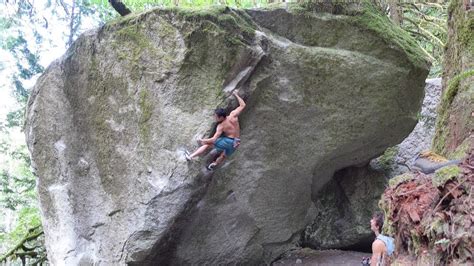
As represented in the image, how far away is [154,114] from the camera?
709cm

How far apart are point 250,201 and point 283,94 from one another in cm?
220

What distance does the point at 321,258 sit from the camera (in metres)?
9.16

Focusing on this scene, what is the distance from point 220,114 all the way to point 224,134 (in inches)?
13.6

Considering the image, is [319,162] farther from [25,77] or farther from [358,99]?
[25,77]

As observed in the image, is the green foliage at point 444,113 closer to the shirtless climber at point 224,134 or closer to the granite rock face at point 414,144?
the shirtless climber at point 224,134

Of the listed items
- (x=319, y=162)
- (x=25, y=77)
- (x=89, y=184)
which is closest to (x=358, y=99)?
(x=319, y=162)

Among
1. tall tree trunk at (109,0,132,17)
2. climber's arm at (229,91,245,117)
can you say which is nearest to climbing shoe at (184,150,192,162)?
climber's arm at (229,91,245,117)

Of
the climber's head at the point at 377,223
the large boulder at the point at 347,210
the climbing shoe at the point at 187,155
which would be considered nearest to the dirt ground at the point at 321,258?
the large boulder at the point at 347,210

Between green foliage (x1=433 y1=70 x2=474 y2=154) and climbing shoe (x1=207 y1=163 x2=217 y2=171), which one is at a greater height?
climbing shoe (x1=207 y1=163 x2=217 y2=171)

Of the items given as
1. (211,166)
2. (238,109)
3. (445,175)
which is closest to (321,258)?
(211,166)

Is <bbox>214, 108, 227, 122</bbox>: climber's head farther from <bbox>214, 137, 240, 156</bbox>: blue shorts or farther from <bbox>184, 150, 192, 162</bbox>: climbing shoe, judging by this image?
<bbox>184, 150, 192, 162</bbox>: climbing shoe

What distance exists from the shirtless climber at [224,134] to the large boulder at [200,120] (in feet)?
0.74

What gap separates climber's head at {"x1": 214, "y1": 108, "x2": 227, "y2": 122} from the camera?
668cm

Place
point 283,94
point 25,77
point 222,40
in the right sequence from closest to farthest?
point 222,40 < point 283,94 < point 25,77
